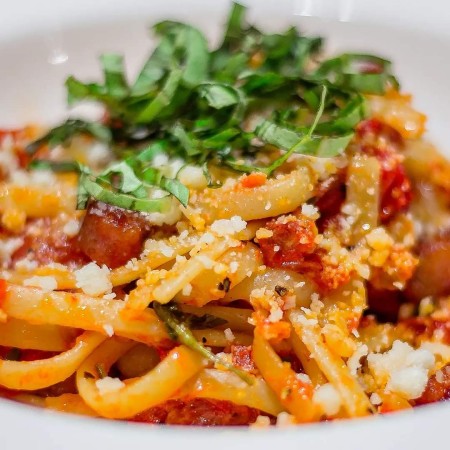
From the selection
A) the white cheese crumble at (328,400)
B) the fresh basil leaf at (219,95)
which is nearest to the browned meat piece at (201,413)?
the white cheese crumble at (328,400)

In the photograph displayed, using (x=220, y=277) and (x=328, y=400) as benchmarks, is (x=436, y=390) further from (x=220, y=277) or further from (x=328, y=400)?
(x=220, y=277)

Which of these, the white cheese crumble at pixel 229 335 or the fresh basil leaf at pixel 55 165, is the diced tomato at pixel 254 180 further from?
the fresh basil leaf at pixel 55 165

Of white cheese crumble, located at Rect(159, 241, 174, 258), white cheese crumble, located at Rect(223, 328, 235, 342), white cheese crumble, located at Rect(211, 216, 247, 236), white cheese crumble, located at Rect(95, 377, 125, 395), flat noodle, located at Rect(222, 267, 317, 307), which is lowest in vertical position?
white cheese crumble, located at Rect(95, 377, 125, 395)

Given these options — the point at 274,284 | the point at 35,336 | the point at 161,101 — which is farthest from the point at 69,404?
the point at 161,101

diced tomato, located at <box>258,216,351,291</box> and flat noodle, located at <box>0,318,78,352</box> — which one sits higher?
diced tomato, located at <box>258,216,351,291</box>

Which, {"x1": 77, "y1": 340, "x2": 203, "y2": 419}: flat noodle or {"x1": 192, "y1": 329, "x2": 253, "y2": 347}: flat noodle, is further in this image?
{"x1": 192, "y1": 329, "x2": 253, "y2": 347}: flat noodle

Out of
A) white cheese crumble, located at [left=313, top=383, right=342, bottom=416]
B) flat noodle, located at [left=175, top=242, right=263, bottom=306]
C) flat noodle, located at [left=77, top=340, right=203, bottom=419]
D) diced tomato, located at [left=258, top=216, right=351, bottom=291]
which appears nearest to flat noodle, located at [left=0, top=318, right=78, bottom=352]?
flat noodle, located at [left=77, top=340, right=203, bottom=419]

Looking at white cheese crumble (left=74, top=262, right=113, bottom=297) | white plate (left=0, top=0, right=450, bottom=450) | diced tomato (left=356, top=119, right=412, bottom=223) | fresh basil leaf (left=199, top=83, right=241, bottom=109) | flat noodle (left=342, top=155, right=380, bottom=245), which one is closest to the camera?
white cheese crumble (left=74, top=262, right=113, bottom=297)

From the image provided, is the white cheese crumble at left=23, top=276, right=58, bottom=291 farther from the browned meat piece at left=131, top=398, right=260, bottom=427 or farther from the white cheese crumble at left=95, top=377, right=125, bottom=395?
the browned meat piece at left=131, top=398, right=260, bottom=427
